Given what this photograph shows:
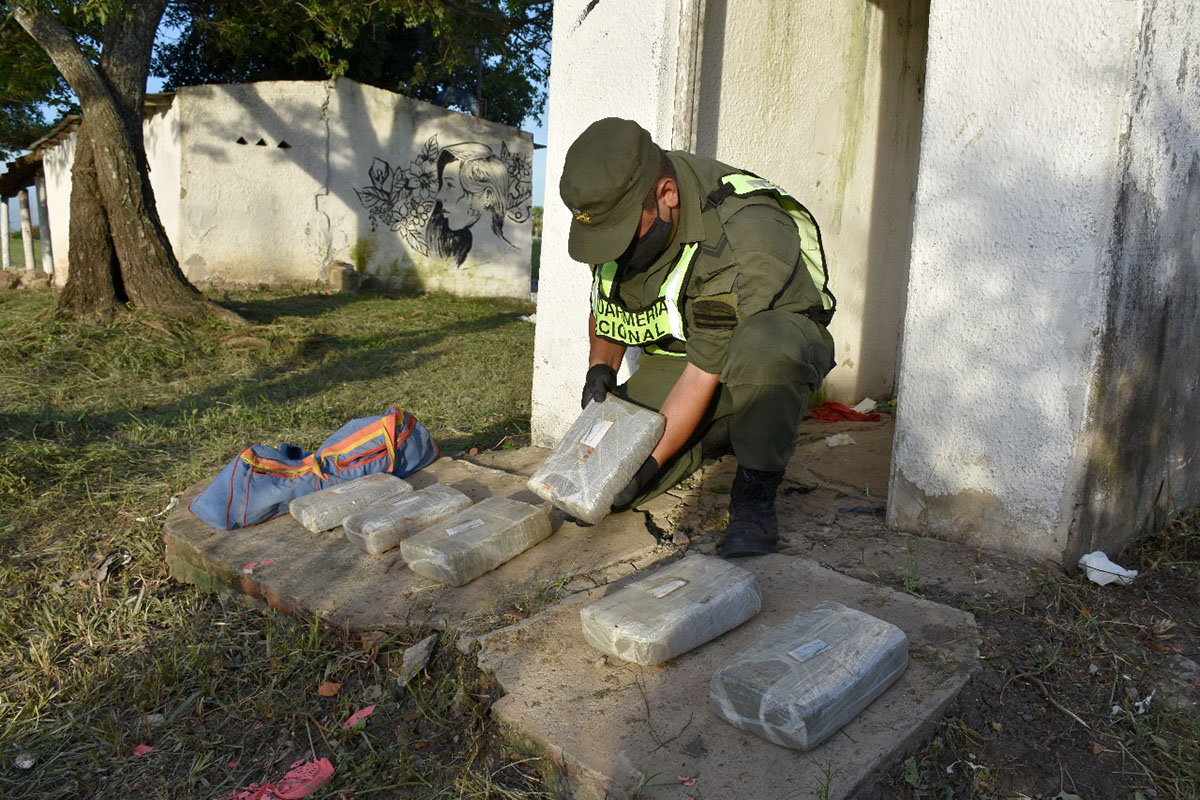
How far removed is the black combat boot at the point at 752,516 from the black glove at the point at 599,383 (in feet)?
1.91

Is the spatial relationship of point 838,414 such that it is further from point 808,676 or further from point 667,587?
point 808,676

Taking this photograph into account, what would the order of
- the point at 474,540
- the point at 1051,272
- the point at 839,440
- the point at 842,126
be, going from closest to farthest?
the point at 1051,272, the point at 474,540, the point at 839,440, the point at 842,126

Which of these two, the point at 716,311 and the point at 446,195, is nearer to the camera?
the point at 716,311

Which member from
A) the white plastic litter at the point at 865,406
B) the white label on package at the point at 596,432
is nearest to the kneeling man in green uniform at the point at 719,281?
the white label on package at the point at 596,432

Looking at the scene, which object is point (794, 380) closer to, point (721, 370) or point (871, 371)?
point (721, 370)

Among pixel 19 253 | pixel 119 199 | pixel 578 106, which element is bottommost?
pixel 19 253

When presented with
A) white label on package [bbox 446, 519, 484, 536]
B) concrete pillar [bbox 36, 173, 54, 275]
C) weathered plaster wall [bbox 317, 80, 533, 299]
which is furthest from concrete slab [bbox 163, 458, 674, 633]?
concrete pillar [bbox 36, 173, 54, 275]

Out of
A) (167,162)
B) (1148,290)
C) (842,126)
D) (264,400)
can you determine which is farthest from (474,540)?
(167,162)

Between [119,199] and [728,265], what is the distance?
261 inches

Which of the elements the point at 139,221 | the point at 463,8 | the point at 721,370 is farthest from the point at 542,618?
the point at 463,8

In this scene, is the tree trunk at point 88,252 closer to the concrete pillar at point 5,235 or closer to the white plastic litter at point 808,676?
the white plastic litter at point 808,676

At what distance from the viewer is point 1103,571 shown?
2.38m

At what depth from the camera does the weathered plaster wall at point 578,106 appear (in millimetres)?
3305

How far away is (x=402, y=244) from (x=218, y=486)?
9166 millimetres
